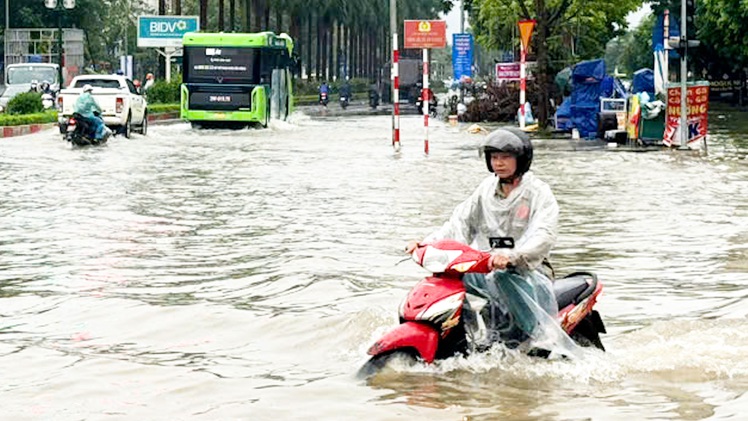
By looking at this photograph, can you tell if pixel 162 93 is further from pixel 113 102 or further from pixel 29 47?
pixel 113 102

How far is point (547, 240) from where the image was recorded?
764cm

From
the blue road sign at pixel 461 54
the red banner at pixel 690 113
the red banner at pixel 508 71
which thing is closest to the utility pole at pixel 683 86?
the red banner at pixel 690 113

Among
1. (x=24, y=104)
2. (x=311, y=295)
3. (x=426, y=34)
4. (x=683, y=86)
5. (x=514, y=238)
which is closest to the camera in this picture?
(x=514, y=238)

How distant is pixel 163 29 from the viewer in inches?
2795

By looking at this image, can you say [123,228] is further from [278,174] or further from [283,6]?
[283,6]

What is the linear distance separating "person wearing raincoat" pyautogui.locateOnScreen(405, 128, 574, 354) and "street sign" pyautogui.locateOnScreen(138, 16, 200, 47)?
209 feet

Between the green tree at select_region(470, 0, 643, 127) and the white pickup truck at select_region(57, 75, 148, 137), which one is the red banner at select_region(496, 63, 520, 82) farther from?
the white pickup truck at select_region(57, 75, 148, 137)

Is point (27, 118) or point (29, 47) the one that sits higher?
point (29, 47)

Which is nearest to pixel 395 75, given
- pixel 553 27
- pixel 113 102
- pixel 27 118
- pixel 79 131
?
pixel 79 131

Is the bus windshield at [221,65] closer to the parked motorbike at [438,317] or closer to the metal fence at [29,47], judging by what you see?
the metal fence at [29,47]

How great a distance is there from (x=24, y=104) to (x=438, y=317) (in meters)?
34.3

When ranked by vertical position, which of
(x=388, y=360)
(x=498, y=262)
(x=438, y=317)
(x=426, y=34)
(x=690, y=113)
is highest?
(x=426, y=34)

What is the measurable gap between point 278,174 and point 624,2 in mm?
28994

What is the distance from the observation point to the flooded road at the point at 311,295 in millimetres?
7562
